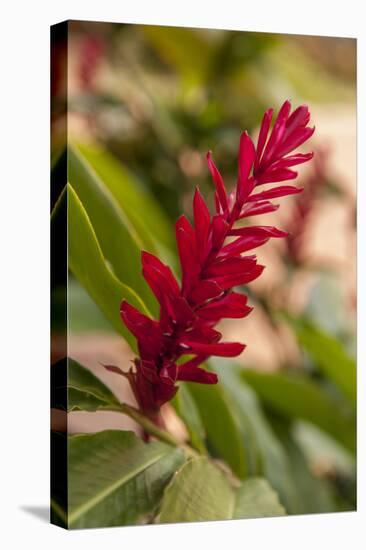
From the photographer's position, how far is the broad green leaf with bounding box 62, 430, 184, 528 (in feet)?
2.81

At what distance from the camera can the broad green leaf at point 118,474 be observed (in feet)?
2.81

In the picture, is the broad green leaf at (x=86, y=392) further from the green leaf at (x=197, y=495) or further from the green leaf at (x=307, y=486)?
the green leaf at (x=307, y=486)

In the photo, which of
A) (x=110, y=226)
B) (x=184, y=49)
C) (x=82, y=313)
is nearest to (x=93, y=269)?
(x=110, y=226)

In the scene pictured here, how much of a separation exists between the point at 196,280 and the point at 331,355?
56 cm

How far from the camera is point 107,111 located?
1.48 m

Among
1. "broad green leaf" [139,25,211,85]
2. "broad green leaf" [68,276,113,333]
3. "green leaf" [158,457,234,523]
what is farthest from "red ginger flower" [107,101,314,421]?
"broad green leaf" [139,25,211,85]

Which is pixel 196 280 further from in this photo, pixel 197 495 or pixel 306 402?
pixel 306 402

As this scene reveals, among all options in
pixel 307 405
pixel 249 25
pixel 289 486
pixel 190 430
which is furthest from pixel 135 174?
pixel 190 430

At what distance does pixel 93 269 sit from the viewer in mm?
843

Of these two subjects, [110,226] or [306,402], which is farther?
[306,402]

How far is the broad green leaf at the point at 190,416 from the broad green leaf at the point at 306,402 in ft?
1.01

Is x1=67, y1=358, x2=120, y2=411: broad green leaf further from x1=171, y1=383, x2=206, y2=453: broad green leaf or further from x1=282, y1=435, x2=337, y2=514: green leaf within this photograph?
x1=282, y1=435, x2=337, y2=514: green leaf

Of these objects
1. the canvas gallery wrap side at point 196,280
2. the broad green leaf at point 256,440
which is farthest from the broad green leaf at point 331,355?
the broad green leaf at point 256,440

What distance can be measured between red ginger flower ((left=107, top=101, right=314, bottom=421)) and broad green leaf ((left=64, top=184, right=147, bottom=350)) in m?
0.05
